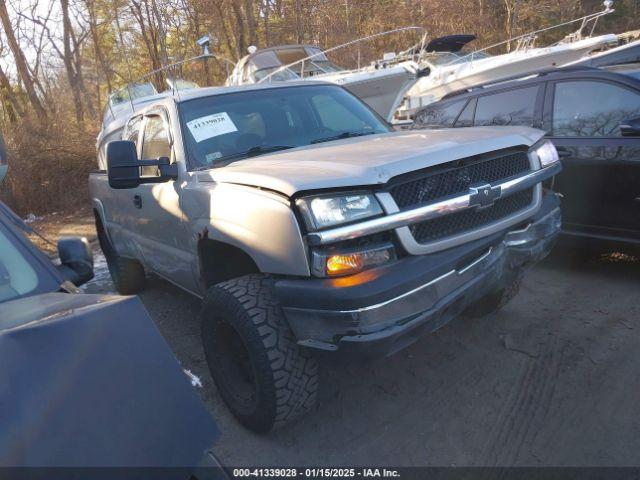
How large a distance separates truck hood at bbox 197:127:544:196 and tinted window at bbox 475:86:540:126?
193cm

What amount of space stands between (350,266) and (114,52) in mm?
25398

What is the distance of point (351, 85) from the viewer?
1104cm

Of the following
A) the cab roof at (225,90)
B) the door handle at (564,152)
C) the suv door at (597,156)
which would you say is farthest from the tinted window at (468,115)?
the cab roof at (225,90)

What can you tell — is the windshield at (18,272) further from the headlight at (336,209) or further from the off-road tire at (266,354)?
the headlight at (336,209)

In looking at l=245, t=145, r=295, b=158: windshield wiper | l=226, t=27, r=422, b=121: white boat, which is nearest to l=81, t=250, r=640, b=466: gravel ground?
l=245, t=145, r=295, b=158: windshield wiper

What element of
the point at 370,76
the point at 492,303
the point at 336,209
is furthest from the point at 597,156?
the point at 370,76

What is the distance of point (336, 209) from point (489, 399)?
147cm

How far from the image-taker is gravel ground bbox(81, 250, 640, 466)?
8.78ft

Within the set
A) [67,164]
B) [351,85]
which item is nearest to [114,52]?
[67,164]

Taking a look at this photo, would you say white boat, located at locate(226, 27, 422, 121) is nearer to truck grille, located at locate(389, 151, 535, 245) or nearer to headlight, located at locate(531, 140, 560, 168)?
headlight, located at locate(531, 140, 560, 168)

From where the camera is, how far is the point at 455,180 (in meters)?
2.81

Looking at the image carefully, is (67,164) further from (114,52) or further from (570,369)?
(114,52)

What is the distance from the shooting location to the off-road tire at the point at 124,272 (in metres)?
A: 5.48

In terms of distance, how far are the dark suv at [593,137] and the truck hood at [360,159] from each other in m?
1.38
